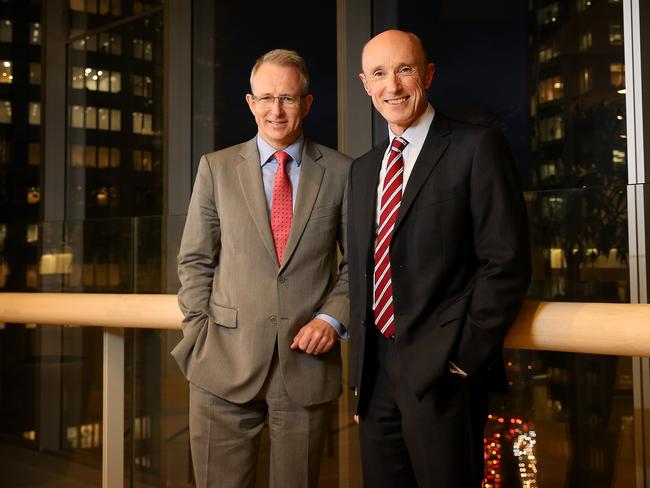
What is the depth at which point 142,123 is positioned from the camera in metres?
5.13

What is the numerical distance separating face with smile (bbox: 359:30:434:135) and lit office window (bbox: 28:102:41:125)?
482 cm

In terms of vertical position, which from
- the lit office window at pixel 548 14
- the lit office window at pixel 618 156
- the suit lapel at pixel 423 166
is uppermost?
the lit office window at pixel 548 14

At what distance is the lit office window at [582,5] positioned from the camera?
3.46 metres

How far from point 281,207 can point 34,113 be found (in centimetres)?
463

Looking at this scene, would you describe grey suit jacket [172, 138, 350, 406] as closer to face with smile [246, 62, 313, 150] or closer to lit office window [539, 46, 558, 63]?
face with smile [246, 62, 313, 150]

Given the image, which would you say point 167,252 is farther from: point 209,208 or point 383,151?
point 383,151

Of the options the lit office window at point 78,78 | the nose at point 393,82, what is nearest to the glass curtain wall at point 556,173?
the nose at point 393,82

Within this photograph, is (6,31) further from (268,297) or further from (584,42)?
(268,297)

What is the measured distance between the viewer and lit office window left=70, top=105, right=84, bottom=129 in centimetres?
560

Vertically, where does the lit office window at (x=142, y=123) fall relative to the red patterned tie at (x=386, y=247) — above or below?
above

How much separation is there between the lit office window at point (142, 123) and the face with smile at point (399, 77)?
3764 mm

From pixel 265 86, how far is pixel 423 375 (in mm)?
841

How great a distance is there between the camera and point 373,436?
156cm

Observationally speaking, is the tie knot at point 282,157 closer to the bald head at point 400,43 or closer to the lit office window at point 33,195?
the bald head at point 400,43
